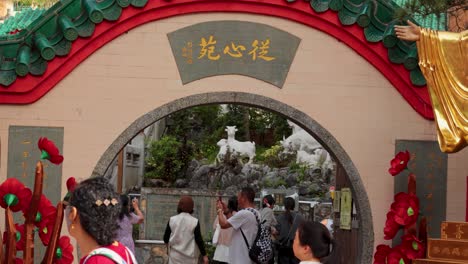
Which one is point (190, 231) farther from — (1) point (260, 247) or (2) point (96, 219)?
(2) point (96, 219)

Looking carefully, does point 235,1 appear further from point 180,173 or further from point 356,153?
point 180,173

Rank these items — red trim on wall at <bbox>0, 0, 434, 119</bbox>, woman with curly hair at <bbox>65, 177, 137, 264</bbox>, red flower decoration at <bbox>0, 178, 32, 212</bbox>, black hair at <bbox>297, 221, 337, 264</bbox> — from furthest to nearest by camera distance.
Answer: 1. red trim on wall at <bbox>0, 0, 434, 119</bbox>
2. red flower decoration at <bbox>0, 178, 32, 212</bbox>
3. black hair at <bbox>297, 221, 337, 264</bbox>
4. woman with curly hair at <bbox>65, 177, 137, 264</bbox>

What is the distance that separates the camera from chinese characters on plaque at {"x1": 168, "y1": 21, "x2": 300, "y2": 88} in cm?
1053

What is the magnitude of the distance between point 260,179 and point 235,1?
11387 mm

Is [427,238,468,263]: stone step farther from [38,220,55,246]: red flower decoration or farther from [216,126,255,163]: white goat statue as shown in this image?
[216,126,255,163]: white goat statue

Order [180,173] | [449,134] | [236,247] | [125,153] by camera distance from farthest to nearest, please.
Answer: [180,173] < [125,153] < [236,247] < [449,134]

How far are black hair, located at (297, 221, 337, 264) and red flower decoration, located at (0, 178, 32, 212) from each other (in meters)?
3.66

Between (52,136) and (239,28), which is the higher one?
(239,28)

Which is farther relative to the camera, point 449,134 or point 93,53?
point 93,53

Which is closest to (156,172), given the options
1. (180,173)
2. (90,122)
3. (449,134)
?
(180,173)

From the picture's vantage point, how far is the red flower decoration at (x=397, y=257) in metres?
9.97

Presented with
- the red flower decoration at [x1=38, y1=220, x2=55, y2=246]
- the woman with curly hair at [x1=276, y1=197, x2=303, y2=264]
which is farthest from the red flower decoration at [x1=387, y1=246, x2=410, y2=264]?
the red flower decoration at [x1=38, y1=220, x2=55, y2=246]

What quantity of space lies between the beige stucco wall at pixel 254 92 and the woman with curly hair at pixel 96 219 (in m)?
5.84

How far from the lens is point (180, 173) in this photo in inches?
867
